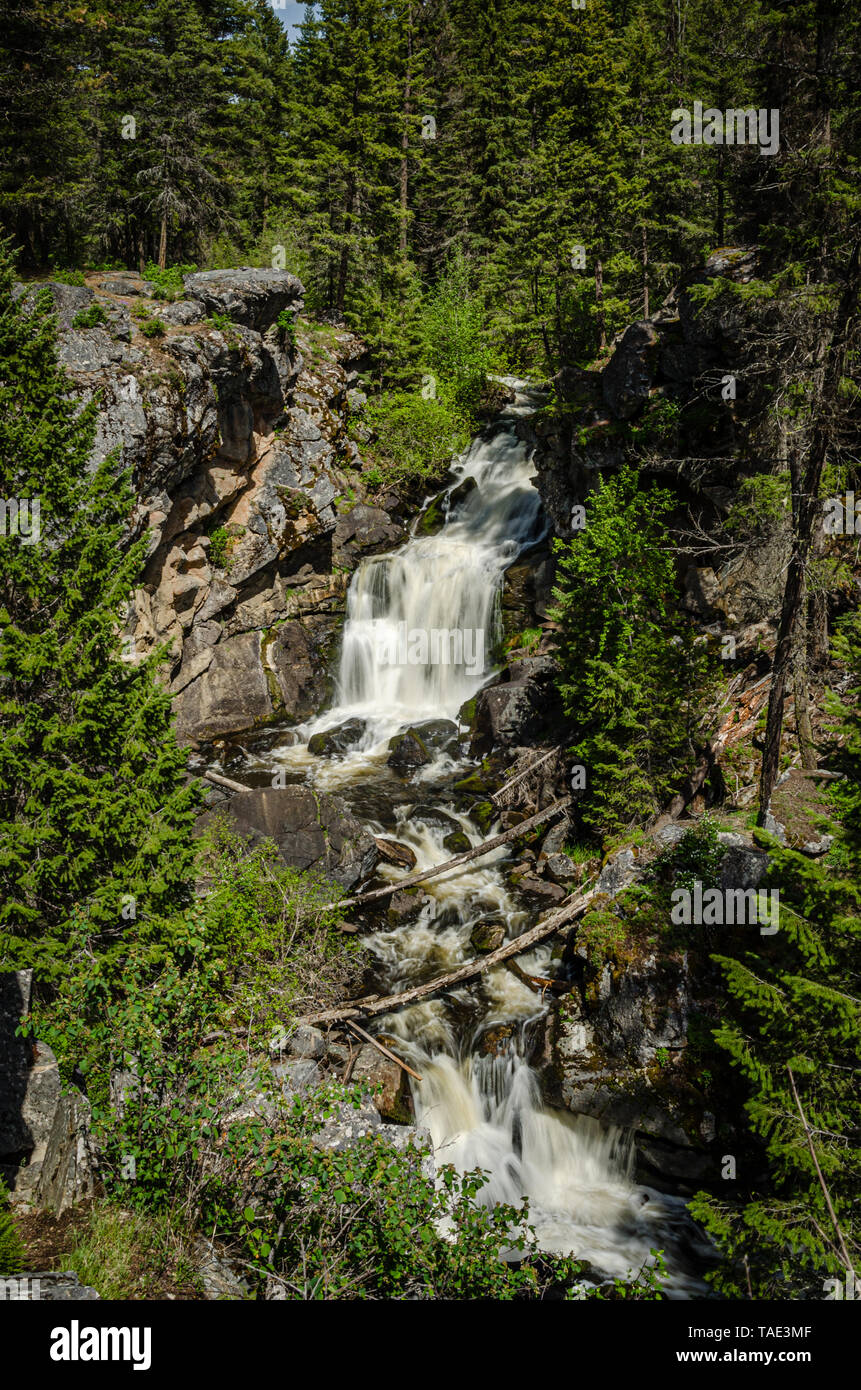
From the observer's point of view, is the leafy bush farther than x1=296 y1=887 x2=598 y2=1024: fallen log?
Yes

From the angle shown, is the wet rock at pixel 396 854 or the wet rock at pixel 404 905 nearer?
the wet rock at pixel 404 905

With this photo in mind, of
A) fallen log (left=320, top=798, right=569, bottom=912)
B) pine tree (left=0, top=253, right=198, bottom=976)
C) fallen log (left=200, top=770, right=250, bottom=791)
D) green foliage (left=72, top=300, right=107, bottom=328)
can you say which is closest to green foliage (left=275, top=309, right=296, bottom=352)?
green foliage (left=72, top=300, right=107, bottom=328)

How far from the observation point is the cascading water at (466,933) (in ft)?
32.9

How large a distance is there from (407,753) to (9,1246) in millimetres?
14576

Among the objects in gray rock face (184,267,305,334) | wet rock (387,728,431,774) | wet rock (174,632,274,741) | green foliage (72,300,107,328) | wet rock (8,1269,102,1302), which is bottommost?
wet rock (8,1269,102,1302)

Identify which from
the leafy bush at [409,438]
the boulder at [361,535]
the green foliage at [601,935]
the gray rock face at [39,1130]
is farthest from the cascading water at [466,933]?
the gray rock face at [39,1130]

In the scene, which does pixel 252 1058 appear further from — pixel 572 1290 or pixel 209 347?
pixel 209 347

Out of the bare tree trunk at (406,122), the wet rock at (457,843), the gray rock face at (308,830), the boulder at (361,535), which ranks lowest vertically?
the wet rock at (457,843)

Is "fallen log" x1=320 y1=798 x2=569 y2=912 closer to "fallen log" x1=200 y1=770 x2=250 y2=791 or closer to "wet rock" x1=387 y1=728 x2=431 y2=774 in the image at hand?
"wet rock" x1=387 y1=728 x2=431 y2=774

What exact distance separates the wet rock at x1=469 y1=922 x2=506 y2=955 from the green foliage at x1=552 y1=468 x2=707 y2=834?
8.86ft

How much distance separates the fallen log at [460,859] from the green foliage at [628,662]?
110 cm

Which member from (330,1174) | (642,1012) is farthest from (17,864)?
(642,1012)

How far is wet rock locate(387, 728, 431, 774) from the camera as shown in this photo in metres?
Answer: 19.2

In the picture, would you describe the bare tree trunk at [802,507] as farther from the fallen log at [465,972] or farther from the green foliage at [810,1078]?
the fallen log at [465,972]
